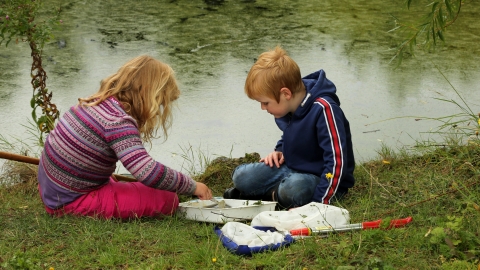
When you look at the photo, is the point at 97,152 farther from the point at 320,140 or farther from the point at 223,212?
the point at 320,140

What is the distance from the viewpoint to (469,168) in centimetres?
270

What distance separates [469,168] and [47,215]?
1.69 meters

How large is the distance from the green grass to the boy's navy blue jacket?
0.47 ft

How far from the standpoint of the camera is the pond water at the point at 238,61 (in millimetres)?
3730

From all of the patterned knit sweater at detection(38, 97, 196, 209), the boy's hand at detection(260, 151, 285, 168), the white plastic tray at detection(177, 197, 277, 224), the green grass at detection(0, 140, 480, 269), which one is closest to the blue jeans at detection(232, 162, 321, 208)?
the boy's hand at detection(260, 151, 285, 168)

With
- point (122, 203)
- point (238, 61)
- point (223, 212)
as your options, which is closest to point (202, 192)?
point (223, 212)

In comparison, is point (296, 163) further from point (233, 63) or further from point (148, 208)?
point (233, 63)

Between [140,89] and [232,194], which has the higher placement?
[140,89]

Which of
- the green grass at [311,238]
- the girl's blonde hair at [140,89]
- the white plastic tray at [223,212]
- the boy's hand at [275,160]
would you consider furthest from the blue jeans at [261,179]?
the girl's blonde hair at [140,89]

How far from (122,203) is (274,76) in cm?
75

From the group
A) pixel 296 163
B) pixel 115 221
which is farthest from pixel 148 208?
pixel 296 163

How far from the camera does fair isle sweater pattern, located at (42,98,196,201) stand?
2277 millimetres

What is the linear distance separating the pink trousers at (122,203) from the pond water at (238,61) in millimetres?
843

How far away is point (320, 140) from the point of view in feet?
8.32
